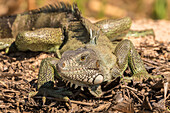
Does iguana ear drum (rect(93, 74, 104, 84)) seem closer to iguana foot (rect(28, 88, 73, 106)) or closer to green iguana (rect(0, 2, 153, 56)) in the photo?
iguana foot (rect(28, 88, 73, 106))

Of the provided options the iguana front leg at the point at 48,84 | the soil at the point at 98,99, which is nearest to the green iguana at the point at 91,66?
the iguana front leg at the point at 48,84

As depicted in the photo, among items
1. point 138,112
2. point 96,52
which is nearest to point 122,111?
point 138,112

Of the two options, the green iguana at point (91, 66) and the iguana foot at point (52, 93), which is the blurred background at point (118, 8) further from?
the iguana foot at point (52, 93)

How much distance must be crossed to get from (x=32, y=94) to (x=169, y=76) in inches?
103

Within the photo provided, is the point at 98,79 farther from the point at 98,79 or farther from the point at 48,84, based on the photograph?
the point at 48,84

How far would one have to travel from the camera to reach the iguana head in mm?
3885

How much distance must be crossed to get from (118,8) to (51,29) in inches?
322

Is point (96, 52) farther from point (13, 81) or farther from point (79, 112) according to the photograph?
point (13, 81)

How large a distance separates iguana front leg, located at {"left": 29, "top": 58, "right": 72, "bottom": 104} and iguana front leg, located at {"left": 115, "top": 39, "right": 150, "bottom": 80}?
3.99 ft

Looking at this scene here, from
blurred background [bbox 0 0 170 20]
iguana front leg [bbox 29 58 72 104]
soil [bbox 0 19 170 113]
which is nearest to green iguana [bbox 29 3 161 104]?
iguana front leg [bbox 29 58 72 104]

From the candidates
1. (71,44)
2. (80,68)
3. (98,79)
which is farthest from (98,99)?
(71,44)

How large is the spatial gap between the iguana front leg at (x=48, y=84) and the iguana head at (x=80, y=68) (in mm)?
623

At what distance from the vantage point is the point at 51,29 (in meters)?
6.24

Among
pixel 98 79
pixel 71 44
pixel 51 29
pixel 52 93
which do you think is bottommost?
pixel 52 93
